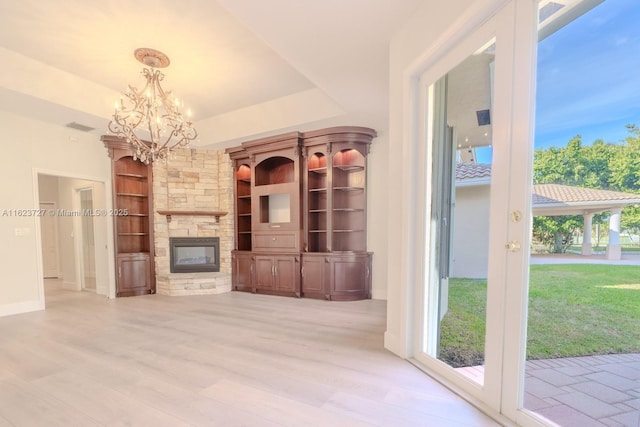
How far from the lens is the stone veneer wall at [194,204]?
5.44m

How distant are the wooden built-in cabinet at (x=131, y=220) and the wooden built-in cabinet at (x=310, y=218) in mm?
1647

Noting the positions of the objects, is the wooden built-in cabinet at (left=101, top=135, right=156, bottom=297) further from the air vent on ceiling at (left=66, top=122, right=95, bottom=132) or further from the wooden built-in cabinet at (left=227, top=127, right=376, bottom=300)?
the wooden built-in cabinet at (left=227, top=127, right=376, bottom=300)

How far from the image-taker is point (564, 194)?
5.05ft

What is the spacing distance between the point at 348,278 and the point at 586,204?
3.57 meters

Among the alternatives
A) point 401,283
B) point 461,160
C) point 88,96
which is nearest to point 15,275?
point 88,96

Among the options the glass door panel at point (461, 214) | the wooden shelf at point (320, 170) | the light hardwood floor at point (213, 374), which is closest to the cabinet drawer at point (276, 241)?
the wooden shelf at point (320, 170)

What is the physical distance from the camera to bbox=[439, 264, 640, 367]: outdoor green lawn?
4.15 feet

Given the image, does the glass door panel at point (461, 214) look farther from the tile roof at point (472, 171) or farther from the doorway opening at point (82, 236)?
the doorway opening at point (82, 236)

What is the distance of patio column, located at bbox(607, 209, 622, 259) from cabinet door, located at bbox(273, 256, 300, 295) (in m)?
4.05

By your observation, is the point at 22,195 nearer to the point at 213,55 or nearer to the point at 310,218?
the point at 213,55

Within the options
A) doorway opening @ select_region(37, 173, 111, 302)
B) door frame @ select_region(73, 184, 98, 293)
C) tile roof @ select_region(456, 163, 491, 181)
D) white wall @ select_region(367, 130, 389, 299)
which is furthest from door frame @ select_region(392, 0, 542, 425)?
door frame @ select_region(73, 184, 98, 293)

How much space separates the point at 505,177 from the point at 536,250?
1.41ft

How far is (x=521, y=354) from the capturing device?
1591 millimetres

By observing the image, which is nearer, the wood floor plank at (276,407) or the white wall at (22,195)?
the wood floor plank at (276,407)
